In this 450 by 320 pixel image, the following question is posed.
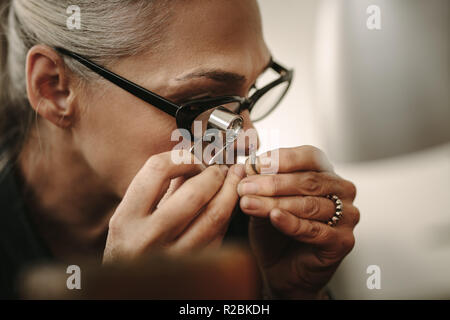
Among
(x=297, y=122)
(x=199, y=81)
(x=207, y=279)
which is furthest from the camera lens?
(x=297, y=122)

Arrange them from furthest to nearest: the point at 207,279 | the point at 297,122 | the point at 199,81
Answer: the point at 297,122
the point at 199,81
the point at 207,279

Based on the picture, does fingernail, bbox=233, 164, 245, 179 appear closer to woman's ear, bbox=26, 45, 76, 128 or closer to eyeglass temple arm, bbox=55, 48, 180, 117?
eyeglass temple arm, bbox=55, 48, 180, 117

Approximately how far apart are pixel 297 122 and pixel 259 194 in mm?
240

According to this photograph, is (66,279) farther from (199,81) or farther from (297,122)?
(297,122)

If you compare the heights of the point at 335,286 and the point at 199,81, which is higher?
the point at 199,81

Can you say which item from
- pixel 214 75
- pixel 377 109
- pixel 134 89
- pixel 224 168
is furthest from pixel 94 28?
pixel 377 109

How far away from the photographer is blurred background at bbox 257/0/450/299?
0.72 m

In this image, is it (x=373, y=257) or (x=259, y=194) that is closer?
(x=259, y=194)

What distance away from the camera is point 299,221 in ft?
1.89

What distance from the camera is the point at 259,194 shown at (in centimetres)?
54

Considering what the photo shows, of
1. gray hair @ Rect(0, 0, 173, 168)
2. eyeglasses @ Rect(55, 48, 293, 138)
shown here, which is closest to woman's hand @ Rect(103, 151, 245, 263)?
eyeglasses @ Rect(55, 48, 293, 138)

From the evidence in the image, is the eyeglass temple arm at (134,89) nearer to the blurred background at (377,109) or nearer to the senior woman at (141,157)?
the senior woman at (141,157)
